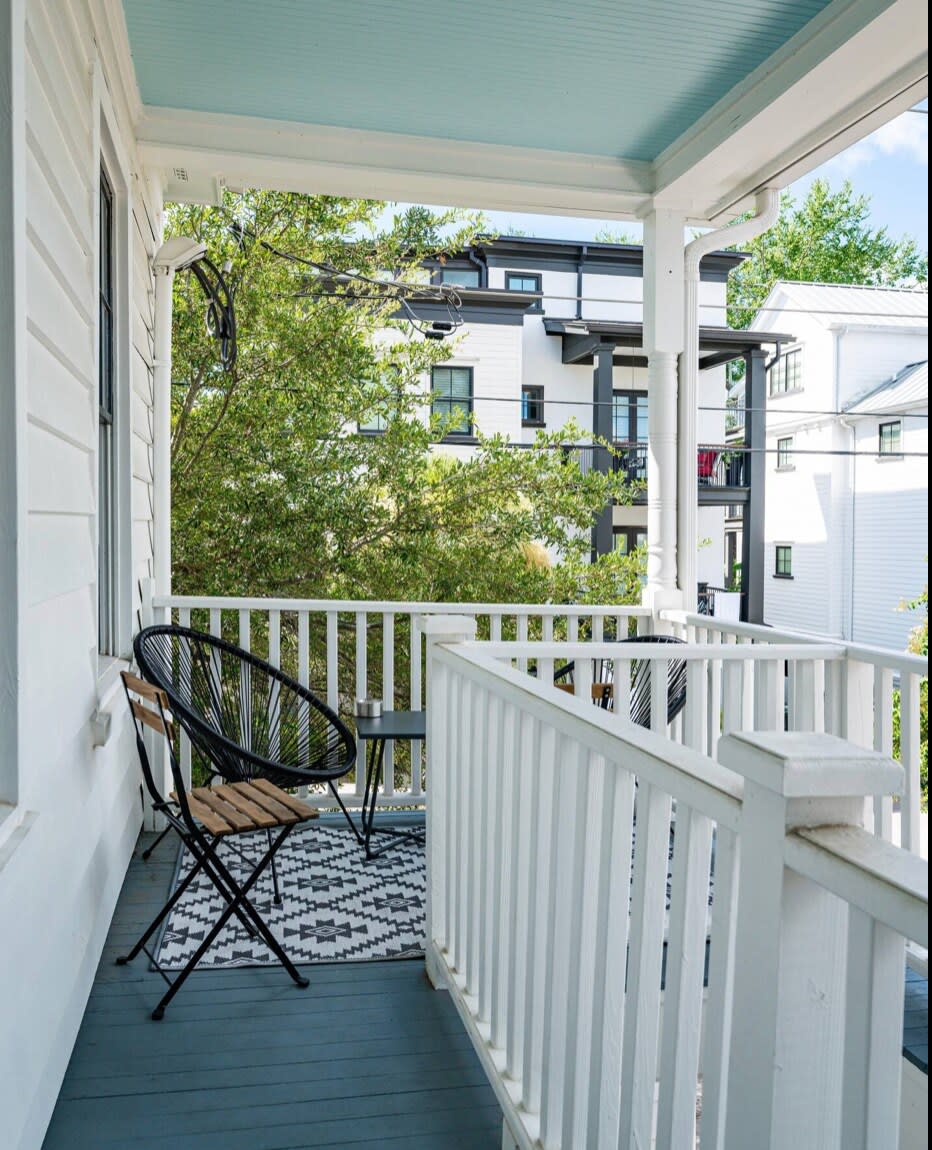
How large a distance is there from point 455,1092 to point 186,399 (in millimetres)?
7015

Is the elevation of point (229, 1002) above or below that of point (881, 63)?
below

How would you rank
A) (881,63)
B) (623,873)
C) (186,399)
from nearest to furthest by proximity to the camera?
(623,873)
(881,63)
(186,399)

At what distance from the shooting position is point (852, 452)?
49.0ft

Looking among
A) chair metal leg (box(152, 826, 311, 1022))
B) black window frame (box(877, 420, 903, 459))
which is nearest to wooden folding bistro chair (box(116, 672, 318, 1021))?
chair metal leg (box(152, 826, 311, 1022))

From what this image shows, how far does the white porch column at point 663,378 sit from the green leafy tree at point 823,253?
574 inches

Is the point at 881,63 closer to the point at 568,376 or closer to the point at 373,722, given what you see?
the point at 373,722

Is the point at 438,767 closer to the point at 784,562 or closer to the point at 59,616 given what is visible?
the point at 59,616

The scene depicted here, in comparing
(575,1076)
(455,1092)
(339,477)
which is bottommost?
(455,1092)

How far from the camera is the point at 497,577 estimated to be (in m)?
8.78

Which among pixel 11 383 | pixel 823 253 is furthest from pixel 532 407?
pixel 11 383

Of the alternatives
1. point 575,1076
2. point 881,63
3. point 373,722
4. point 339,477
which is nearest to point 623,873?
point 575,1076

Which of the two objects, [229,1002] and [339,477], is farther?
[339,477]

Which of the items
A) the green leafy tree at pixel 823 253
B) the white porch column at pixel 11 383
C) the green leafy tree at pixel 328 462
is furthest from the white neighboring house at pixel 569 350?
the white porch column at pixel 11 383

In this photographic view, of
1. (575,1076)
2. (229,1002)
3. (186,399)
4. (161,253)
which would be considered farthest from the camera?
(186,399)
